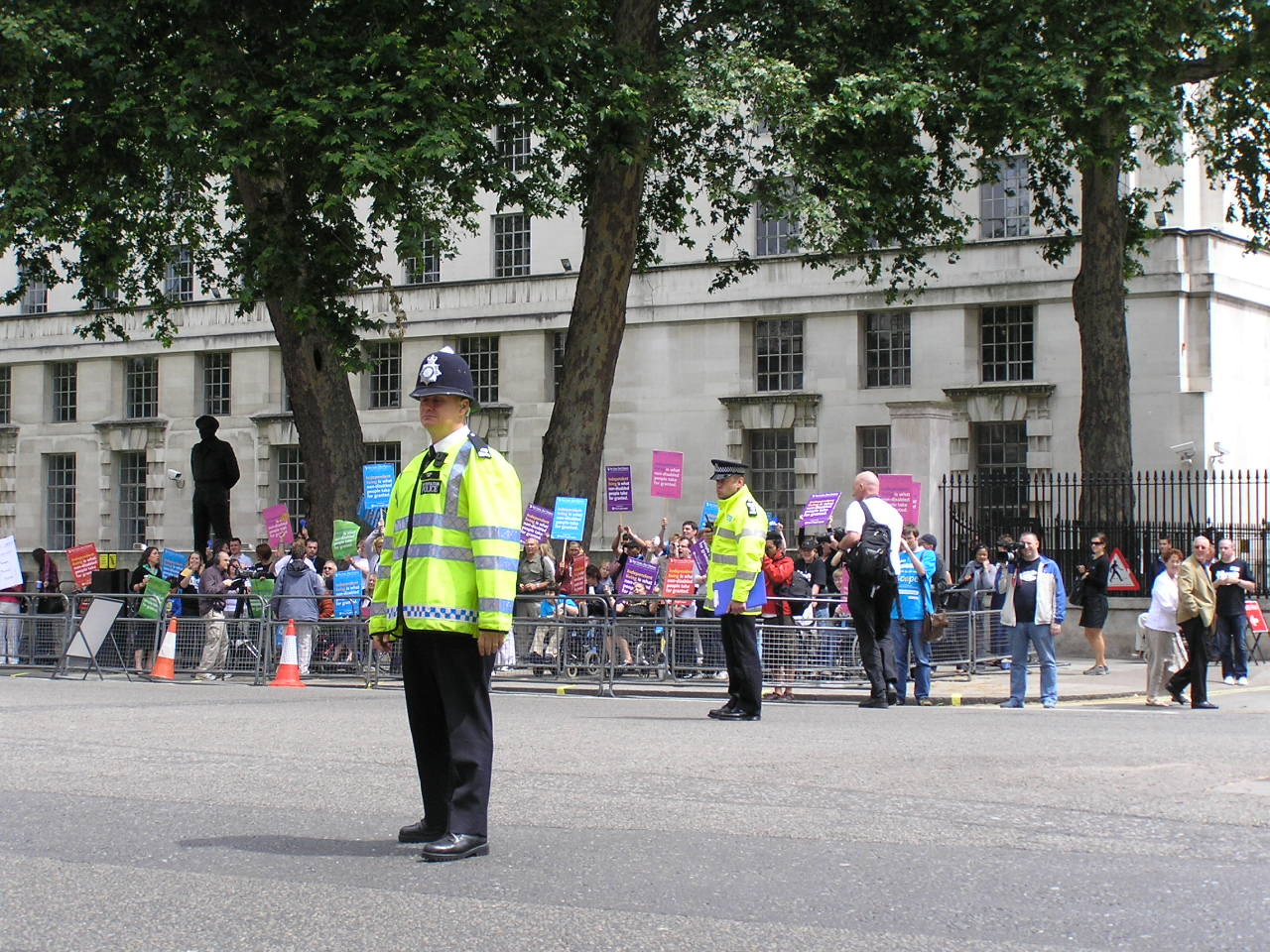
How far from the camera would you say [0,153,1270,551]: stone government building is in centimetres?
3581

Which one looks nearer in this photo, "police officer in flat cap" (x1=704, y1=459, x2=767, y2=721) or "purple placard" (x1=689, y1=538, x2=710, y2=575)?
"police officer in flat cap" (x1=704, y1=459, x2=767, y2=721)

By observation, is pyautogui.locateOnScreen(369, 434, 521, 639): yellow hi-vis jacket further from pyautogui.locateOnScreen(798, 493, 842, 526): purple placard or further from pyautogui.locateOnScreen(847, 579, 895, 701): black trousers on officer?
pyautogui.locateOnScreen(798, 493, 842, 526): purple placard

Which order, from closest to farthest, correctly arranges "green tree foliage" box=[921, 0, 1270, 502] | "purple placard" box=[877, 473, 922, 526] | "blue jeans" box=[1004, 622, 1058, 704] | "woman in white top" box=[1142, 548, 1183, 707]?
Result: "blue jeans" box=[1004, 622, 1058, 704] < "woman in white top" box=[1142, 548, 1183, 707] < "green tree foliage" box=[921, 0, 1270, 502] < "purple placard" box=[877, 473, 922, 526]

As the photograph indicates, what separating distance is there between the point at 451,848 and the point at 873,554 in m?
9.25

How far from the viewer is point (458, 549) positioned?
23.7 ft

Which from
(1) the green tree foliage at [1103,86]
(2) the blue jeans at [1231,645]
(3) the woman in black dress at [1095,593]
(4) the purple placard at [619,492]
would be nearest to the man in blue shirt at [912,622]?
(2) the blue jeans at [1231,645]

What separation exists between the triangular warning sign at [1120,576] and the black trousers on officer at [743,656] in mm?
14128

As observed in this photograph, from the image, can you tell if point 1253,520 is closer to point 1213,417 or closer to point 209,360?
point 1213,417

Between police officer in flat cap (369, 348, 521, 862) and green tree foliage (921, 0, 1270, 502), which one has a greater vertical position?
green tree foliage (921, 0, 1270, 502)

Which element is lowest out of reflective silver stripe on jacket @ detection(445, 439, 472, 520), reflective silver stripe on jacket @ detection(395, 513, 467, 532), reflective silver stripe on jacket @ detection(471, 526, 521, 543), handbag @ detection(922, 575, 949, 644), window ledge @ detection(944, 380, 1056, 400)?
handbag @ detection(922, 575, 949, 644)

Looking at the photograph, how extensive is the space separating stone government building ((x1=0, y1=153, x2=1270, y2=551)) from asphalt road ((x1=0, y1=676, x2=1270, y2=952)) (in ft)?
56.6

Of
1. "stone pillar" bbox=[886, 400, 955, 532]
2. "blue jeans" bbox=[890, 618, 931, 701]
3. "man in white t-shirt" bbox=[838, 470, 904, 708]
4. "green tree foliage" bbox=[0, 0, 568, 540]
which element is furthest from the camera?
"stone pillar" bbox=[886, 400, 955, 532]

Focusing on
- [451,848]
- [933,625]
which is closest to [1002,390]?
[933,625]

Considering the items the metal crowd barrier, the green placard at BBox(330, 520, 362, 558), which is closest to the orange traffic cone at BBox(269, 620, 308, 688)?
the metal crowd barrier
